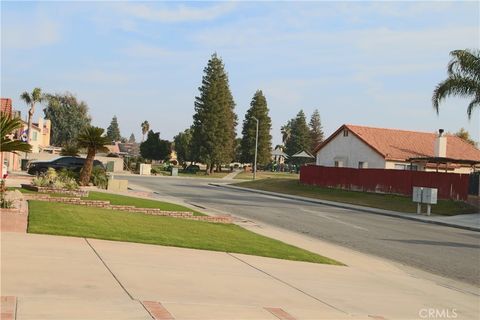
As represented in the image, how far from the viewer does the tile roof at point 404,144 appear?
4553 cm

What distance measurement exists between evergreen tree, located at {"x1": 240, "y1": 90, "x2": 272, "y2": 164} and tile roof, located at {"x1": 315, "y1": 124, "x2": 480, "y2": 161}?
37531 mm

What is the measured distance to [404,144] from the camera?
4806 centimetres

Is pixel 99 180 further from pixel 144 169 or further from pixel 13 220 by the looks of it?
pixel 144 169

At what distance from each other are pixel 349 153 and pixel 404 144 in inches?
185

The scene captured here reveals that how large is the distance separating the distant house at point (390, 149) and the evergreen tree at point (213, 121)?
27.3 metres

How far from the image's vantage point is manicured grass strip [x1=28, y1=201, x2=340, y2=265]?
11781mm

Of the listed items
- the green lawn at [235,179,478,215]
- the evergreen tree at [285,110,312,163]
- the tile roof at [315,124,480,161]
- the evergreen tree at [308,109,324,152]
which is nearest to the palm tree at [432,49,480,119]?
the green lawn at [235,179,478,215]

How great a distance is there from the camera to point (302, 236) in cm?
1700

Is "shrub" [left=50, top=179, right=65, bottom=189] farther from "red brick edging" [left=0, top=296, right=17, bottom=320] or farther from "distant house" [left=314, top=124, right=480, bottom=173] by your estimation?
"distant house" [left=314, top=124, right=480, bottom=173]

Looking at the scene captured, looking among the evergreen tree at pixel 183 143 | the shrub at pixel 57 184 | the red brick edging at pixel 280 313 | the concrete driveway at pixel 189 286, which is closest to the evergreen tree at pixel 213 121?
the evergreen tree at pixel 183 143

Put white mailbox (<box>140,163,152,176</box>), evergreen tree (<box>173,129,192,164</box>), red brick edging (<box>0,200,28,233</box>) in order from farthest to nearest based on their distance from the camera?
evergreen tree (<box>173,129,192,164</box>) < white mailbox (<box>140,163,152,176</box>) < red brick edging (<box>0,200,28,233</box>)

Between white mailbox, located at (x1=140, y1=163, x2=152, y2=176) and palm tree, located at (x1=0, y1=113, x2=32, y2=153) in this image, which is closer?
palm tree, located at (x1=0, y1=113, x2=32, y2=153)

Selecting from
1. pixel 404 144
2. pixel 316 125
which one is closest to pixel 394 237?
pixel 404 144

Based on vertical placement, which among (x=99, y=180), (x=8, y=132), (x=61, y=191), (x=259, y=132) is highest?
(x=259, y=132)
